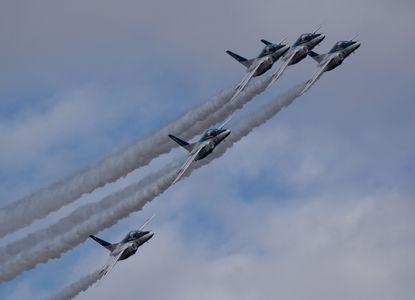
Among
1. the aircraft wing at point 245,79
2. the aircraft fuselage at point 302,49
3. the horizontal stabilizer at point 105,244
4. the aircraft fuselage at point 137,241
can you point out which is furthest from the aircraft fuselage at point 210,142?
the aircraft fuselage at point 302,49

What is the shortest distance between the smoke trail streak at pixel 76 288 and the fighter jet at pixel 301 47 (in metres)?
27.7

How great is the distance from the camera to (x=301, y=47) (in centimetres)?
10781

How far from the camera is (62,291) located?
9150 centimetres

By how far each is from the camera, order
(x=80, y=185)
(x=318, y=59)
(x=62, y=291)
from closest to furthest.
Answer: (x=62, y=291)
(x=80, y=185)
(x=318, y=59)

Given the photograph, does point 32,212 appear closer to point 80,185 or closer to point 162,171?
point 80,185

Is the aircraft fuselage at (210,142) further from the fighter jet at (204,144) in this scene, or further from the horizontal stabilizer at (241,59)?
the horizontal stabilizer at (241,59)

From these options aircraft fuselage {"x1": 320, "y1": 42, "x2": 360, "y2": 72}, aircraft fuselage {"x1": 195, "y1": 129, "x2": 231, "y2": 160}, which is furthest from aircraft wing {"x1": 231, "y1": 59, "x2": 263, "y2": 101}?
aircraft fuselage {"x1": 320, "y1": 42, "x2": 360, "y2": 72}

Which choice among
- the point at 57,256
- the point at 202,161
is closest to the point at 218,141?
the point at 202,161

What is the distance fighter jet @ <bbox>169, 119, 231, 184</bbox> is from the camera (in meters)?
96.2

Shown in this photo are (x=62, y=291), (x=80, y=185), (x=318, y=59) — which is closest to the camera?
(x=62, y=291)

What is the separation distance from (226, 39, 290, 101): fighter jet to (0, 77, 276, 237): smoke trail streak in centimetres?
181

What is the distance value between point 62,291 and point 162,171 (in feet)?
44.6

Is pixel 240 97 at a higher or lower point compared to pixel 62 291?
higher

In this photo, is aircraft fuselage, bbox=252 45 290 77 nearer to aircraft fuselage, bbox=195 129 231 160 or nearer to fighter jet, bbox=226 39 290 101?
fighter jet, bbox=226 39 290 101
